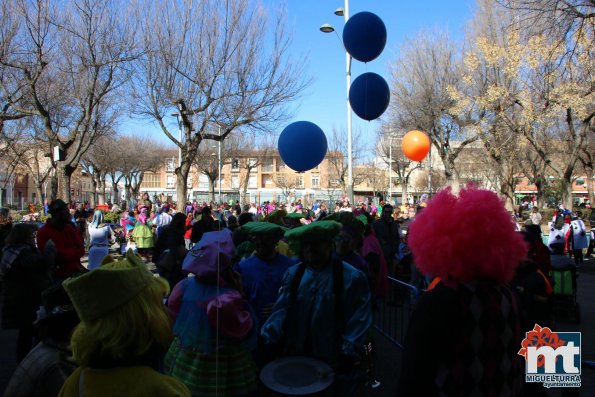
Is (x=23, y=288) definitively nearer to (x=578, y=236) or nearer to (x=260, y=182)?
(x=578, y=236)

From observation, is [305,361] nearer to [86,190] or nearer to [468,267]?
[468,267]

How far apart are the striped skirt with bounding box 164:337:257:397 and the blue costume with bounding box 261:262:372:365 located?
0.23 meters

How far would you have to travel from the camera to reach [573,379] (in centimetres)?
318

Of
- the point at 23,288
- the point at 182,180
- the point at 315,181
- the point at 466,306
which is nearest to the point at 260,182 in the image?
the point at 315,181

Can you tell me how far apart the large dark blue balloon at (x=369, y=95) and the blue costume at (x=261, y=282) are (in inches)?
230

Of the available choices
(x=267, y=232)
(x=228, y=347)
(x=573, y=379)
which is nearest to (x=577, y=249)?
(x=573, y=379)

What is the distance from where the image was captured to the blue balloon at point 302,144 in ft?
28.3

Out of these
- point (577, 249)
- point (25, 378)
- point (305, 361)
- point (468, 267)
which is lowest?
point (577, 249)

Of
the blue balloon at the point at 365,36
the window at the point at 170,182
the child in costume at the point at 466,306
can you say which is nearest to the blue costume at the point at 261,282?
the child in costume at the point at 466,306

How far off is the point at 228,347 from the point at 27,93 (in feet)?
59.9

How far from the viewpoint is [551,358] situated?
3004mm

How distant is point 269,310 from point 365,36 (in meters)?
6.67

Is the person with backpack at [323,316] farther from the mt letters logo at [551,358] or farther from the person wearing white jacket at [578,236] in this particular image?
the person wearing white jacket at [578,236]

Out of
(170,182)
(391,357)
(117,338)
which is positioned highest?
(170,182)
